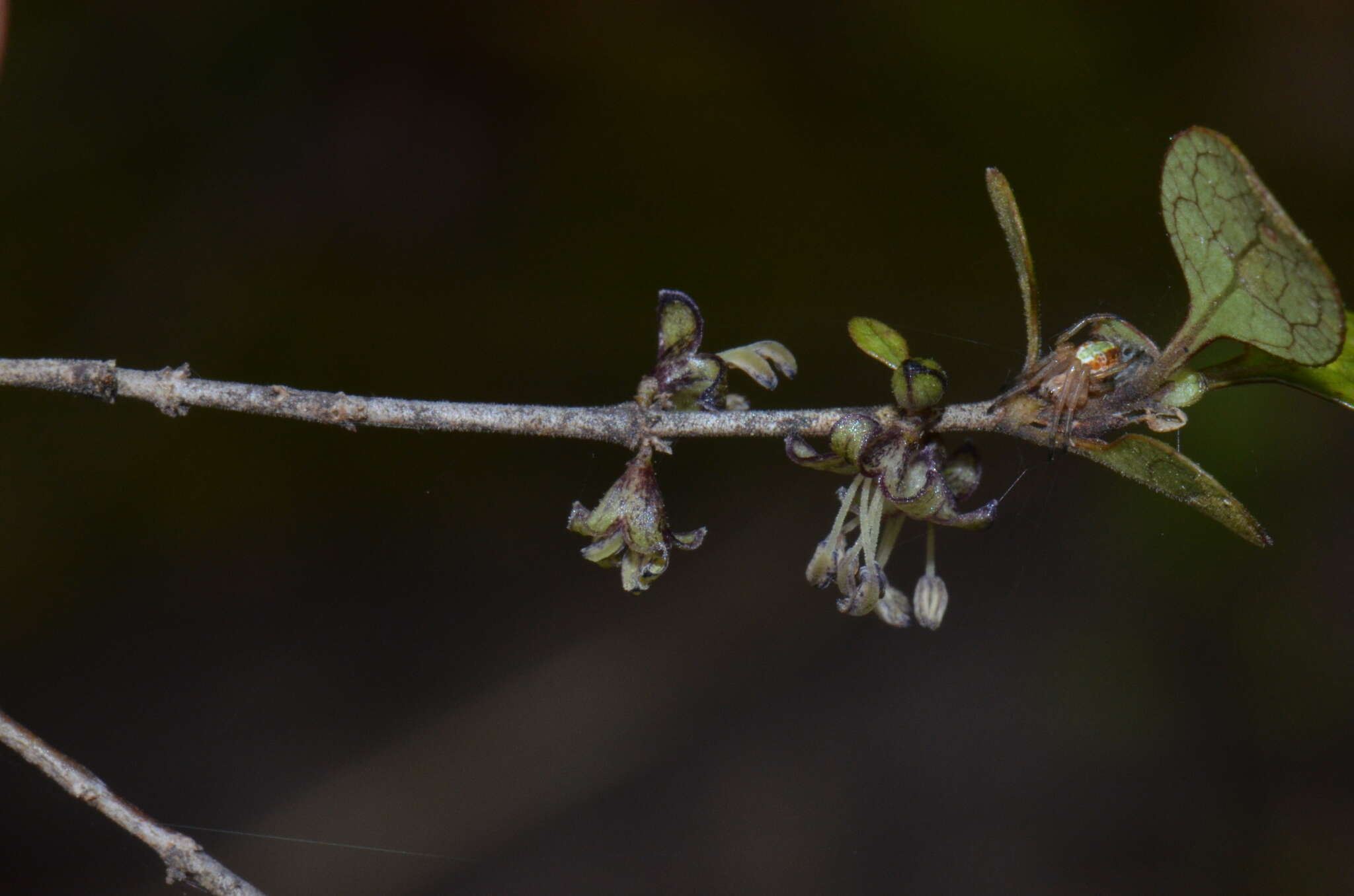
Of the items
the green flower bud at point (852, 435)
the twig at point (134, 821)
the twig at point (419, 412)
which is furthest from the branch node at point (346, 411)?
the green flower bud at point (852, 435)

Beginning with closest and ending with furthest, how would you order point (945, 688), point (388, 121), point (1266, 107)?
point (1266, 107) < point (388, 121) < point (945, 688)

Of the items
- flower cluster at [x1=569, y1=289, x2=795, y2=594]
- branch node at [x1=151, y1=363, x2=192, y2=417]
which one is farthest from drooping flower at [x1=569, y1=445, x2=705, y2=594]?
branch node at [x1=151, y1=363, x2=192, y2=417]

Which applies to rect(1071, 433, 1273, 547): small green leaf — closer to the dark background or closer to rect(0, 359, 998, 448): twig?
rect(0, 359, 998, 448): twig

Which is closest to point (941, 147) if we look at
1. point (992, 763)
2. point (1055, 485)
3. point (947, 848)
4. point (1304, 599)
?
point (1055, 485)

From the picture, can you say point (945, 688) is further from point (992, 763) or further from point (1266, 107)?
point (1266, 107)

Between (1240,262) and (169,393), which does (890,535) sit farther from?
(169,393)

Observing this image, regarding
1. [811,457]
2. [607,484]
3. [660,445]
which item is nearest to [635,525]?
[660,445]
